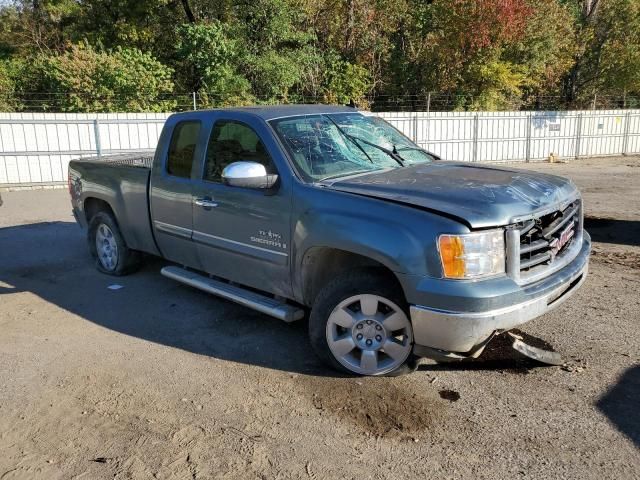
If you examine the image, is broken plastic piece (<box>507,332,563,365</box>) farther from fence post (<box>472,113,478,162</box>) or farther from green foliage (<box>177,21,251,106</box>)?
green foliage (<box>177,21,251,106</box>)

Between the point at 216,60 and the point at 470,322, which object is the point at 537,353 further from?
the point at 216,60

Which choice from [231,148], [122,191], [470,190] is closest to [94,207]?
[122,191]

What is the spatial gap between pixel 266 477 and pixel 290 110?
9.97 ft

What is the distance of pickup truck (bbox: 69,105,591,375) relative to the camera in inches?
131

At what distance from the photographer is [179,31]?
2070cm

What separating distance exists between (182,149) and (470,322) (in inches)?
129

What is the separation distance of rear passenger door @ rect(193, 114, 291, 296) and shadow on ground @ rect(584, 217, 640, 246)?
18.0ft

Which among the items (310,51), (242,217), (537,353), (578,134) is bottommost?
(537,353)

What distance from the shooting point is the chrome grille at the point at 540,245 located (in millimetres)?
3381

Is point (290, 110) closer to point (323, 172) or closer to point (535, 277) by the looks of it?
point (323, 172)

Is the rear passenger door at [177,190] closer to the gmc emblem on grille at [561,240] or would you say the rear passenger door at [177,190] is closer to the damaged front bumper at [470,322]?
the damaged front bumper at [470,322]

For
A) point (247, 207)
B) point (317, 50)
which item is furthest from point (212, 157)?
point (317, 50)

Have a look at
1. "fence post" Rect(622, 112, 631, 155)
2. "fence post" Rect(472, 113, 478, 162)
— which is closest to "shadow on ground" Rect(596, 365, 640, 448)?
"fence post" Rect(472, 113, 478, 162)

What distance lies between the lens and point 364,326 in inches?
148
